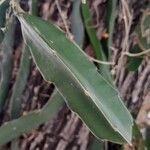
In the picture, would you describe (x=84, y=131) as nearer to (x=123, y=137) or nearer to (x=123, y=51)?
(x=123, y=51)

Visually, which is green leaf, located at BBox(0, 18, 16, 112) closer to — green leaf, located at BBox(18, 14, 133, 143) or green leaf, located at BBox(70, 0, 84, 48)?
green leaf, located at BBox(70, 0, 84, 48)

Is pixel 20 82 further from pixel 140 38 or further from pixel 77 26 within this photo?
pixel 140 38

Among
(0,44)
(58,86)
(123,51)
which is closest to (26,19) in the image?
(58,86)

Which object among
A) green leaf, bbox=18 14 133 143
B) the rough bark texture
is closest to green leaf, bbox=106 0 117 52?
the rough bark texture

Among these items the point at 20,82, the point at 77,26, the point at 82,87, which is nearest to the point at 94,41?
the point at 77,26

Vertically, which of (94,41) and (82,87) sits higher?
(82,87)

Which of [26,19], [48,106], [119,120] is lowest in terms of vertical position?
[48,106]

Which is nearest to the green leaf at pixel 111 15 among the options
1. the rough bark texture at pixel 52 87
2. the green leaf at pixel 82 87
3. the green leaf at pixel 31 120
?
the rough bark texture at pixel 52 87
